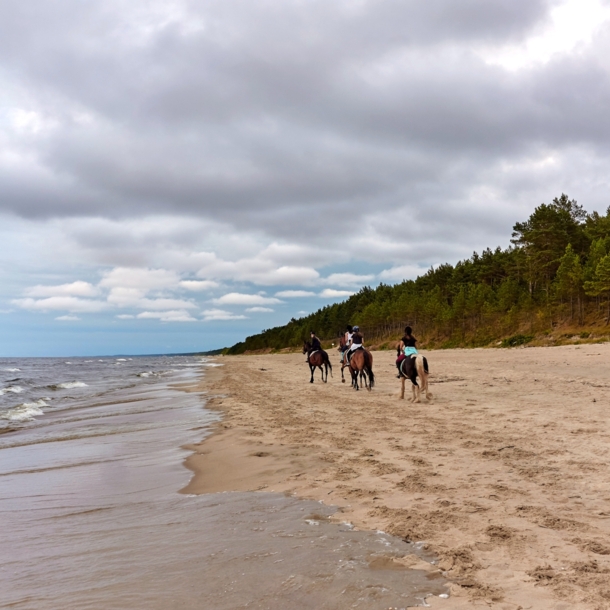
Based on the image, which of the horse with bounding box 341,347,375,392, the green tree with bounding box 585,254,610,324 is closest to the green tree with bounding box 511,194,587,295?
the green tree with bounding box 585,254,610,324

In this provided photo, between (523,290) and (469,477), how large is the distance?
2551 inches

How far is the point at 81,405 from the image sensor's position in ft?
66.3

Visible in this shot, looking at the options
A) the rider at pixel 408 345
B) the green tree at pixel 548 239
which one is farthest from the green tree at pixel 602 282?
the rider at pixel 408 345

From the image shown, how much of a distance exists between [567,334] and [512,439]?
154ft

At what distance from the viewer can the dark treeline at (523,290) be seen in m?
53.3

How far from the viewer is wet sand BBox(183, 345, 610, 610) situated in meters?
3.38

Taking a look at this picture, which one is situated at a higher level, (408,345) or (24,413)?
(408,345)

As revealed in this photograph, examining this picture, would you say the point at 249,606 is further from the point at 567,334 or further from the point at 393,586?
the point at 567,334

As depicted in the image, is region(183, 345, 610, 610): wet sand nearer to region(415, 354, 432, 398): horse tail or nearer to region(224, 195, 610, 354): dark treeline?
region(415, 354, 432, 398): horse tail

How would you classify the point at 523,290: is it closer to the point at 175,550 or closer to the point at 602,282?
the point at 602,282

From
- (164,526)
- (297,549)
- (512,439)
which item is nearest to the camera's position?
(297,549)

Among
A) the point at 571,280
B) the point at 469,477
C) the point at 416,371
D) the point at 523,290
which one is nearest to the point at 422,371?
the point at 416,371

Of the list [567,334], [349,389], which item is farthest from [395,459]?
[567,334]

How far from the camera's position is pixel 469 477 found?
5.85m
